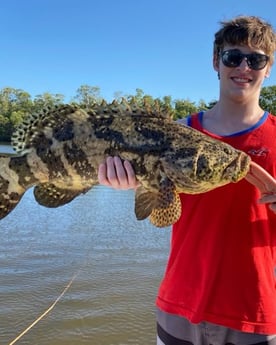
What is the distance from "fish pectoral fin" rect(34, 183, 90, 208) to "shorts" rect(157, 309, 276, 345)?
1.25 meters

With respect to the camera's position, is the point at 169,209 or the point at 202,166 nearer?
the point at 169,209

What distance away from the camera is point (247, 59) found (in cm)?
366

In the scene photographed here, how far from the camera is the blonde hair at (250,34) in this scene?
3713 mm

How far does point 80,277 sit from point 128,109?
668 cm

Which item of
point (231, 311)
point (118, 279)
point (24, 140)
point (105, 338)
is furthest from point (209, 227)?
point (118, 279)

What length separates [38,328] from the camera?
286 inches

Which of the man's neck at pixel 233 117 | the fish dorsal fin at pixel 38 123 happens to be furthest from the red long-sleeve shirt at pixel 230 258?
the fish dorsal fin at pixel 38 123

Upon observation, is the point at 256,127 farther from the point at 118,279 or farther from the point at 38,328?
the point at 118,279

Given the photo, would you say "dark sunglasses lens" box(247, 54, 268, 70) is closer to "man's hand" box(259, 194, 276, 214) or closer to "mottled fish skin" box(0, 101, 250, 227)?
"mottled fish skin" box(0, 101, 250, 227)

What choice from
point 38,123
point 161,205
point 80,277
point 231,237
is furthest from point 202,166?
point 80,277

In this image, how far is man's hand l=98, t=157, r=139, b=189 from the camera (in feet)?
11.3

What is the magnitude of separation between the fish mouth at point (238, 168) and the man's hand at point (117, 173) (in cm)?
76

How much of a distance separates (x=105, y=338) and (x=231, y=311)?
4393 millimetres

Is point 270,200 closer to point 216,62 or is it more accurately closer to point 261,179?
point 261,179
